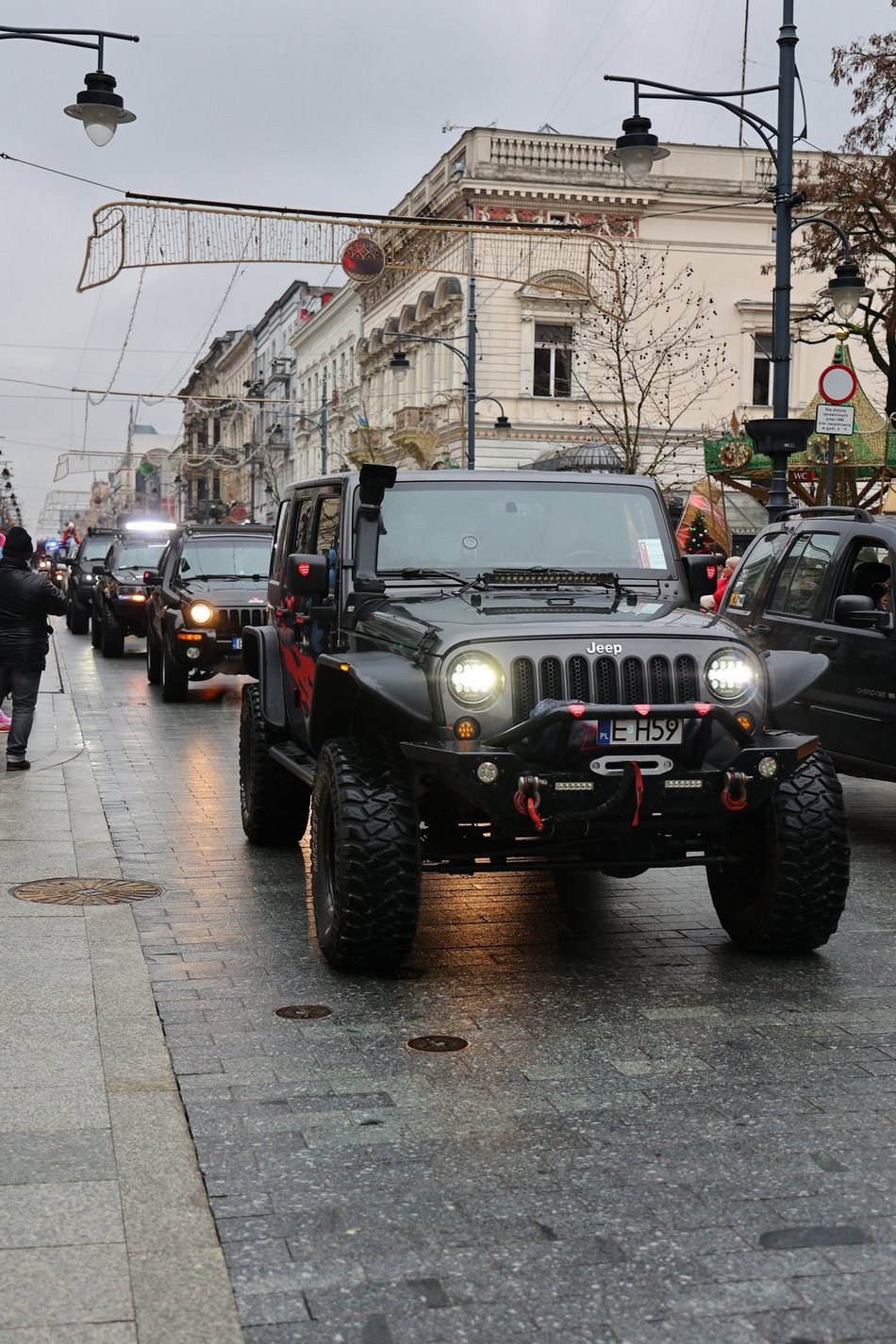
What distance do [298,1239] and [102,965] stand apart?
273cm

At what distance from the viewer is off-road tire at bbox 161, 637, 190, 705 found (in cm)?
1877

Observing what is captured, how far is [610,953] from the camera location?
6.88 metres

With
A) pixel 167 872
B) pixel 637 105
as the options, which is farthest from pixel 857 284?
pixel 167 872

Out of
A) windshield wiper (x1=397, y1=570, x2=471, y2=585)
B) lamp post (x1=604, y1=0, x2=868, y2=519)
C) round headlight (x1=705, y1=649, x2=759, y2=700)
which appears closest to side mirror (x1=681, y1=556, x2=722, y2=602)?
windshield wiper (x1=397, y1=570, x2=471, y2=585)

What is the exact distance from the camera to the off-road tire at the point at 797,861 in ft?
21.1

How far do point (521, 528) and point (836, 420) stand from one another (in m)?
9.49

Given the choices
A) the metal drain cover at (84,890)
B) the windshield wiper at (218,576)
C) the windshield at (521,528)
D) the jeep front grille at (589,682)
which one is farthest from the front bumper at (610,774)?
the windshield wiper at (218,576)

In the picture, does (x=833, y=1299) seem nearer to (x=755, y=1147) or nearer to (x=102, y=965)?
(x=755, y=1147)

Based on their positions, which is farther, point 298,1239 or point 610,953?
point 610,953

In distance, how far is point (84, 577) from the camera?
113ft

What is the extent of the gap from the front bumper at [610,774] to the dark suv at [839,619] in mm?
3088

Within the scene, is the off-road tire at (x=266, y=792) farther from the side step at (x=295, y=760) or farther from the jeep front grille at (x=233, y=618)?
the jeep front grille at (x=233, y=618)

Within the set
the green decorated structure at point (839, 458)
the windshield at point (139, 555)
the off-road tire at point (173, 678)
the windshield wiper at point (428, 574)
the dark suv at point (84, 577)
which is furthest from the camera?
the dark suv at point (84, 577)

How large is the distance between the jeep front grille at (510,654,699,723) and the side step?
1718 millimetres
